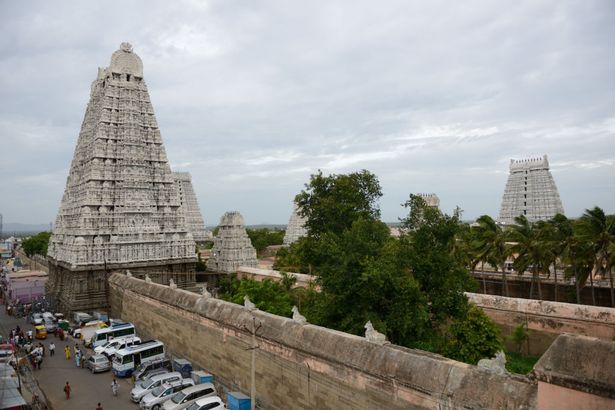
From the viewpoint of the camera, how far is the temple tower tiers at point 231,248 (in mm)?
42625

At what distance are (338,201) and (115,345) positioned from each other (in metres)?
14.9

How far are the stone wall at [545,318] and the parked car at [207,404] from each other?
13221 millimetres

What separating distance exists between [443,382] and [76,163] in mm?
38948

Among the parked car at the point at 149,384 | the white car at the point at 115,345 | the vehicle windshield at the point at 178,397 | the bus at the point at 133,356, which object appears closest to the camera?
the vehicle windshield at the point at 178,397

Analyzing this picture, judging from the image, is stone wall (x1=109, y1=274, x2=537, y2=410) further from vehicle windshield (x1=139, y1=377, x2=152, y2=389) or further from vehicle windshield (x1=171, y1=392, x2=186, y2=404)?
vehicle windshield (x1=139, y1=377, x2=152, y2=389)

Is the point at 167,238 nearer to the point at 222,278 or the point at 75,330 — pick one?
the point at 222,278

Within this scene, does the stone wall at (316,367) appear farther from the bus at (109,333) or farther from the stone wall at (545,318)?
the stone wall at (545,318)

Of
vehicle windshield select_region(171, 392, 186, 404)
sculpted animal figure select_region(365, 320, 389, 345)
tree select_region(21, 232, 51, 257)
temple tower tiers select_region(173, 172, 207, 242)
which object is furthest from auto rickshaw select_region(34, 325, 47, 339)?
tree select_region(21, 232, 51, 257)

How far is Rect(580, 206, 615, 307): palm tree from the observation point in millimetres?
20750

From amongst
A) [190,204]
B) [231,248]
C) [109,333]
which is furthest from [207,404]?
[190,204]

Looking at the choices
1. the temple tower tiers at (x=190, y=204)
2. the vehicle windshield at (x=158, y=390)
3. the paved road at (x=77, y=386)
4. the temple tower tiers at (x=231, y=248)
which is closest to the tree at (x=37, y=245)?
the temple tower tiers at (x=190, y=204)

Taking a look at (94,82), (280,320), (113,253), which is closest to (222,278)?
(113,253)

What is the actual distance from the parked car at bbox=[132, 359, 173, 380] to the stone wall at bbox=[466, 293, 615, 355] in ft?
49.2

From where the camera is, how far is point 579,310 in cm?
1820
